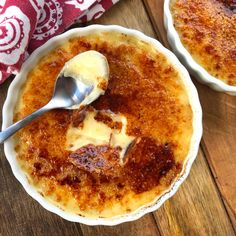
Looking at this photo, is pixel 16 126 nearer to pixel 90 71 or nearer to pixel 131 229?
pixel 90 71

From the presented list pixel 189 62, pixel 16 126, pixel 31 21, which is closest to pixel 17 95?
pixel 16 126

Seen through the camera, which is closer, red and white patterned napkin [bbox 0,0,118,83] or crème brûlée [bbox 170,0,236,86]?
red and white patterned napkin [bbox 0,0,118,83]

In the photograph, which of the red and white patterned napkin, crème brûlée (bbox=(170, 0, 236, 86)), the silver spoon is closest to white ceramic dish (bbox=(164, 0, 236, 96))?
crème brûlée (bbox=(170, 0, 236, 86))

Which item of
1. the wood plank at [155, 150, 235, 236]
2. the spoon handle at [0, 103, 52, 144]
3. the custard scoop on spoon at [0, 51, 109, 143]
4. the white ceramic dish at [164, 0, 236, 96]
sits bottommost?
the wood plank at [155, 150, 235, 236]

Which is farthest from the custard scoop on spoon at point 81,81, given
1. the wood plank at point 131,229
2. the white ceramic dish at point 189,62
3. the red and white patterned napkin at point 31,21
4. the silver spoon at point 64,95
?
the wood plank at point 131,229

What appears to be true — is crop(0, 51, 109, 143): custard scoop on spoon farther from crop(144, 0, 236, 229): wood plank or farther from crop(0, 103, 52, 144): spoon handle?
crop(144, 0, 236, 229): wood plank

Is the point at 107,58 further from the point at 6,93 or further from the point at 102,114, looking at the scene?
the point at 6,93
